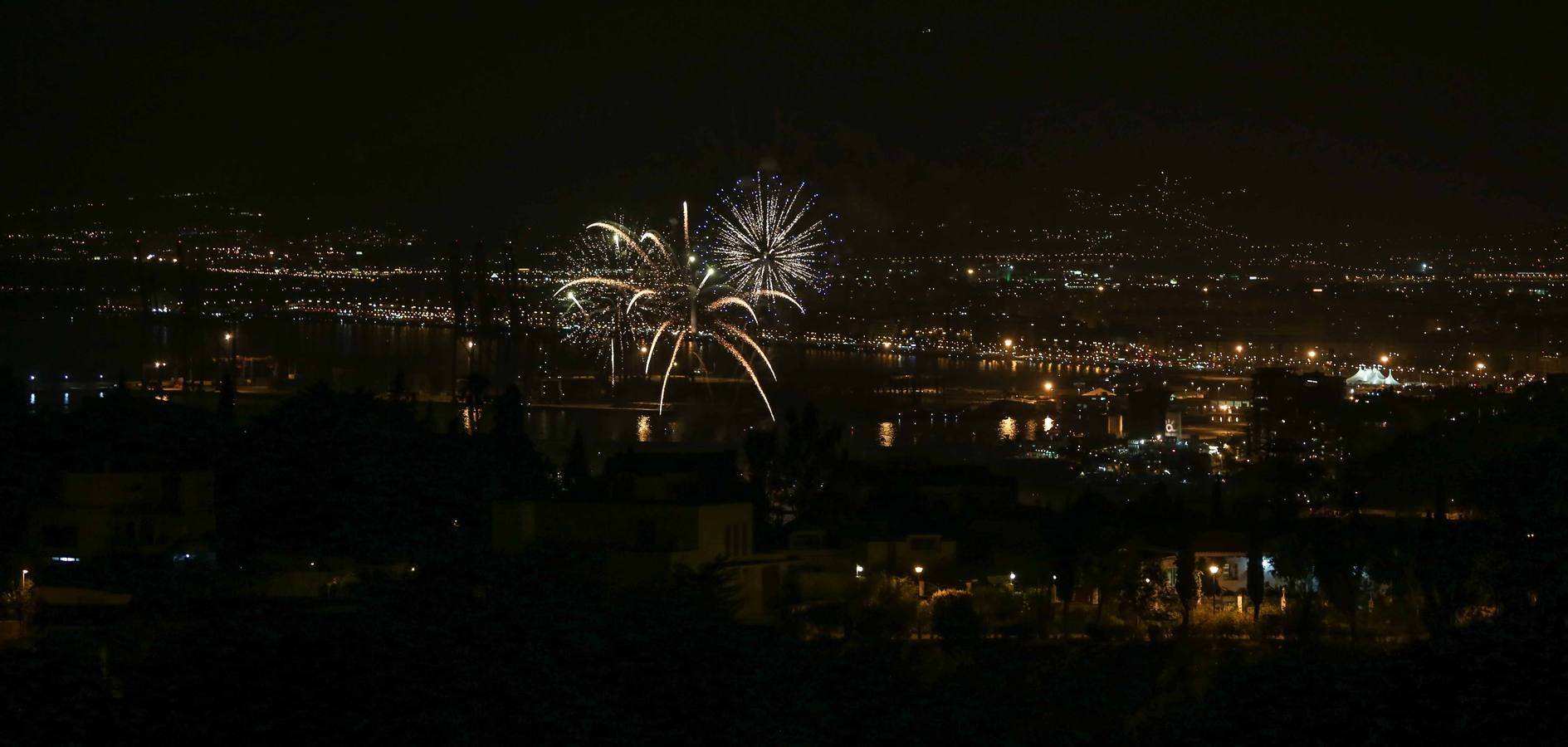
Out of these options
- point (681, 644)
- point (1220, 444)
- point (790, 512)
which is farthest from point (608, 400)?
point (681, 644)

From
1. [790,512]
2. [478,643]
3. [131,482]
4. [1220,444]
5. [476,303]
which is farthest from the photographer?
[476,303]

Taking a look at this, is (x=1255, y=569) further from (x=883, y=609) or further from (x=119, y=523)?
(x=119, y=523)

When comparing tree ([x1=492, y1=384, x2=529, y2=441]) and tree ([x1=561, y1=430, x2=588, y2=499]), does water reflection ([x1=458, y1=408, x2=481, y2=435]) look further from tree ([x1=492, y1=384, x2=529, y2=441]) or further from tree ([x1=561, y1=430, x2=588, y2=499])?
tree ([x1=561, y1=430, x2=588, y2=499])

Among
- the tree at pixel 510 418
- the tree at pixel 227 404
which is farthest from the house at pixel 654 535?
the tree at pixel 510 418

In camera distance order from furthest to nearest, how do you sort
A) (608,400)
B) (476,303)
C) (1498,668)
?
(476,303) < (608,400) < (1498,668)

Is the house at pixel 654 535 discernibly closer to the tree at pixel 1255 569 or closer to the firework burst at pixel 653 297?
the tree at pixel 1255 569

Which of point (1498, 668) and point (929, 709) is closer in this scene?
point (1498, 668)

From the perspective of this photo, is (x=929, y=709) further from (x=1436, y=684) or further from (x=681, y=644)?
(x=1436, y=684)

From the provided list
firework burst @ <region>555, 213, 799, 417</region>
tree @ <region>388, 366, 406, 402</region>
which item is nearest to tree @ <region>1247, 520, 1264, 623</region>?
tree @ <region>388, 366, 406, 402</region>
